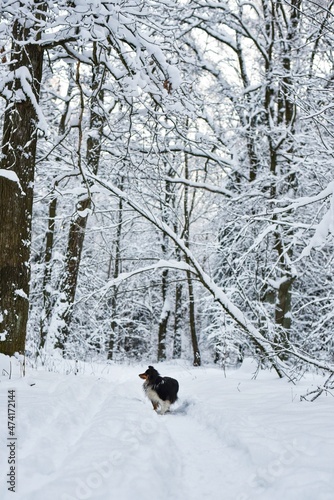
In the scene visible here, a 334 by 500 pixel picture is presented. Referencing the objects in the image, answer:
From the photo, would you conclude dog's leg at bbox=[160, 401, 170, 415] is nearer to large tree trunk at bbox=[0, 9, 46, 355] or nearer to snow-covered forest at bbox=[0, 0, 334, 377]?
snow-covered forest at bbox=[0, 0, 334, 377]

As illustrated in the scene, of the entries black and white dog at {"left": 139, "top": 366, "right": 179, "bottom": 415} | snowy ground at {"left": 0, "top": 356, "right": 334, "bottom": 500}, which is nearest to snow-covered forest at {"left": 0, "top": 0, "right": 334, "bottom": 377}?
snowy ground at {"left": 0, "top": 356, "right": 334, "bottom": 500}

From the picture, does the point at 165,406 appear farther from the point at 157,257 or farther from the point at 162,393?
the point at 157,257

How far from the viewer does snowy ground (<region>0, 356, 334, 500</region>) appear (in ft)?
7.47

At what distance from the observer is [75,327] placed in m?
19.7

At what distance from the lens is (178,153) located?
13719mm

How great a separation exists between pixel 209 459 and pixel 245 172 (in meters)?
10.1

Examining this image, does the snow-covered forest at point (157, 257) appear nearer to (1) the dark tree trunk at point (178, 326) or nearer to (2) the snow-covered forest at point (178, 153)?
(2) the snow-covered forest at point (178, 153)

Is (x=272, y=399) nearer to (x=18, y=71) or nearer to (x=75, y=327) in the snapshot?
(x=18, y=71)

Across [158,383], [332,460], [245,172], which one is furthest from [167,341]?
[332,460]

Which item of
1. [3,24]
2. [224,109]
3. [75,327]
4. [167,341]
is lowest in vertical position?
[167,341]

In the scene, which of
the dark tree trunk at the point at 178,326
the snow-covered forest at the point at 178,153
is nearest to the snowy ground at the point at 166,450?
the snow-covered forest at the point at 178,153

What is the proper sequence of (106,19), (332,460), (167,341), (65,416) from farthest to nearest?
1. (167,341)
2. (106,19)
3. (65,416)
4. (332,460)

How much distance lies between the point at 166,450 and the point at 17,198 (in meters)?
4.05

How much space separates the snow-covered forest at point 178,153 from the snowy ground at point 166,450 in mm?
1163
